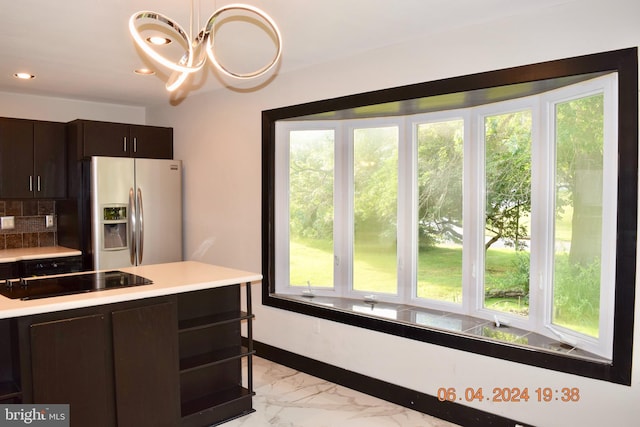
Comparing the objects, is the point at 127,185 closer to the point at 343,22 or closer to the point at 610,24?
the point at 343,22

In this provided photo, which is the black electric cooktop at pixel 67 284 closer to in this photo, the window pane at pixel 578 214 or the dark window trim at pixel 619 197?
the dark window trim at pixel 619 197

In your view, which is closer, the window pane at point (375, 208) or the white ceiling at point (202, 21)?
the white ceiling at point (202, 21)

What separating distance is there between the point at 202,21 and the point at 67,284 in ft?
5.72

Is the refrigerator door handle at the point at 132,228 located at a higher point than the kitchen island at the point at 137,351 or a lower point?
higher

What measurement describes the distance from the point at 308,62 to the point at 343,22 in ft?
2.88

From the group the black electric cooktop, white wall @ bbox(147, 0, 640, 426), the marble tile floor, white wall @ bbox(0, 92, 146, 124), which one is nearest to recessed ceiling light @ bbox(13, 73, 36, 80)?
white wall @ bbox(0, 92, 146, 124)

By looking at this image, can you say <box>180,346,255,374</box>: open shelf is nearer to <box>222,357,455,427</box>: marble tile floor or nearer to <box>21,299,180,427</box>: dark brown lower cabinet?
A: <box>21,299,180,427</box>: dark brown lower cabinet

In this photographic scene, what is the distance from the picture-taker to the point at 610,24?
2293mm

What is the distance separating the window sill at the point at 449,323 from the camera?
2654 millimetres

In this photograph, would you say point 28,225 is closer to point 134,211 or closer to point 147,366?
point 134,211

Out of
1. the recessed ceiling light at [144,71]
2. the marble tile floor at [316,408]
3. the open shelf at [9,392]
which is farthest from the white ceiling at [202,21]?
the marble tile floor at [316,408]

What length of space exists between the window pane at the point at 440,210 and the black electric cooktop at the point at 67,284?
2.10 meters

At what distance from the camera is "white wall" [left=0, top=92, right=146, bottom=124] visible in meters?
4.66

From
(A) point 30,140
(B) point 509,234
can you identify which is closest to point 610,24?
(B) point 509,234
